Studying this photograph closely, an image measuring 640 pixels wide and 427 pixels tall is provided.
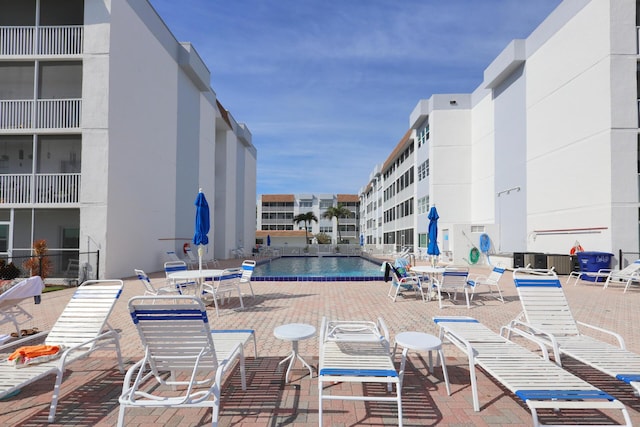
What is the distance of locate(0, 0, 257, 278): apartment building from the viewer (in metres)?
14.0

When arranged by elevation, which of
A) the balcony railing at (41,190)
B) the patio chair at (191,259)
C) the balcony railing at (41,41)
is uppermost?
the balcony railing at (41,41)

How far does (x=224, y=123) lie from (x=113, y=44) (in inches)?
615

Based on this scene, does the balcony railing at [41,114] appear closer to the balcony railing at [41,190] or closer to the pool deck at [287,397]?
the balcony railing at [41,190]

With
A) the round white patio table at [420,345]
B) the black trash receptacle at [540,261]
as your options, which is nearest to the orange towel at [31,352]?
the round white patio table at [420,345]

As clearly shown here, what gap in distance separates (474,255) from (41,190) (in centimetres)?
2263

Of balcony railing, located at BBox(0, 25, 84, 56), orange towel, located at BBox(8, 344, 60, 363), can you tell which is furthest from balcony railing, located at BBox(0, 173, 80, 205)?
orange towel, located at BBox(8, 344, 60, 363)

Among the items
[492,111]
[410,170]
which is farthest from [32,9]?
[410,170]

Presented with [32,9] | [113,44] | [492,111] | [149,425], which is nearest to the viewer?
[149,425]

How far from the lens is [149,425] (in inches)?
127

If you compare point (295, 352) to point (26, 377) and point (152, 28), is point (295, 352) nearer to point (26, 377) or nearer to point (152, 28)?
point (26, 377)

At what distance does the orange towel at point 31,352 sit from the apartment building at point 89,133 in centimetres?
1017

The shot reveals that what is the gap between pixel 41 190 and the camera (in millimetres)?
14531

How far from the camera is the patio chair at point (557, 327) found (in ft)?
12.6

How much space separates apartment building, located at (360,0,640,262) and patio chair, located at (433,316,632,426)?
1414 cm
